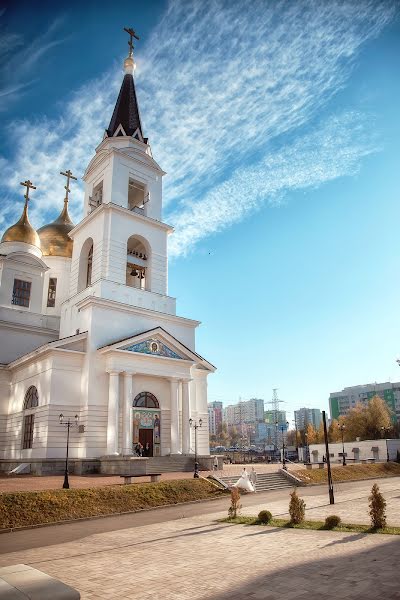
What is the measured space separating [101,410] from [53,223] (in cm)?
2421

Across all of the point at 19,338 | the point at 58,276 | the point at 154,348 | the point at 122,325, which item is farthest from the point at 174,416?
the point at 58,276

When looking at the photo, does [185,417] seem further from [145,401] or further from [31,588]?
[31,588]

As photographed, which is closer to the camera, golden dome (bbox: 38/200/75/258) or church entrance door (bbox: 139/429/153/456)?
church entrance door (bbox: 139/429/153/456)

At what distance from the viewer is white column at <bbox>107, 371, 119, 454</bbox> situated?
2819 centimetres

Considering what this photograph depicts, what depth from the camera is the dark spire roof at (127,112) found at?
128 feet

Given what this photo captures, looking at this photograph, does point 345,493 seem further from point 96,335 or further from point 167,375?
point 96,335

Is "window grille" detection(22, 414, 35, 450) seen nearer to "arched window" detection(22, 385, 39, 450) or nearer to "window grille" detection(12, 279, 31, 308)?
"arched window" detection(22, 385, 39, 450)

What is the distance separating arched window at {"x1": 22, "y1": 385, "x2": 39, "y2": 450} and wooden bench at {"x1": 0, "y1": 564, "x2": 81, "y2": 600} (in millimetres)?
26254

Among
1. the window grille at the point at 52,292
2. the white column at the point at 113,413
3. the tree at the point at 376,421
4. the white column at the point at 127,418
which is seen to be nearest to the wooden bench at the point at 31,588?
the white column at the point at 113,413

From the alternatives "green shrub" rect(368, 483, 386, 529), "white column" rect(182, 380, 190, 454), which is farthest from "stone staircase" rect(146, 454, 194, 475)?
"green shrub" rect(368, 483, 386, 529)

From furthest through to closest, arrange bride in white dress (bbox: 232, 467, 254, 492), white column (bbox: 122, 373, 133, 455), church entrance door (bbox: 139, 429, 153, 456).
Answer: church entrance door (bbox: 139, 429, 153, 456) → white column (bbox: 122, 373, 133, 455) → bride in white dress (bbox: 232, 467, 254, 492)

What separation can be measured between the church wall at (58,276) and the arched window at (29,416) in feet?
42.5

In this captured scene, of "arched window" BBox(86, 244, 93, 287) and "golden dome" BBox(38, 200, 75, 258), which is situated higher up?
"golden dome" BBox(38, 200, 75, 258)

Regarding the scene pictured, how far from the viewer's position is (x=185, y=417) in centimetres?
3183
